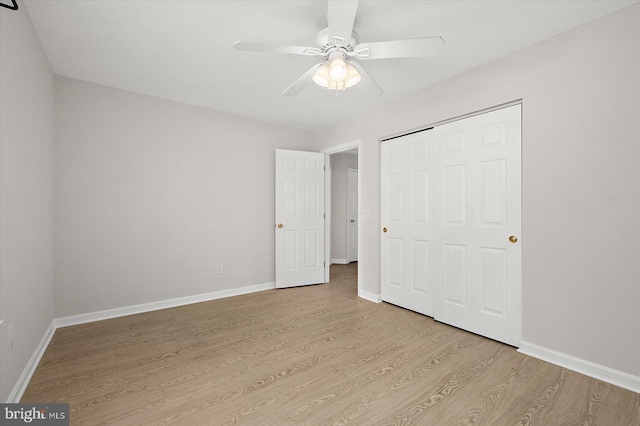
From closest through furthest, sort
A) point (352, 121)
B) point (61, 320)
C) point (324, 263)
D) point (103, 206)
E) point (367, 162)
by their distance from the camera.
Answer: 1. point (61, 320)
2. point (103, 206)
3. point (367, 162)
4. point (352, 121)
5. point (324, 263)

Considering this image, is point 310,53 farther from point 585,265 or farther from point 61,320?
point 61,320

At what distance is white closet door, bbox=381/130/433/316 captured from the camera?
121 inches

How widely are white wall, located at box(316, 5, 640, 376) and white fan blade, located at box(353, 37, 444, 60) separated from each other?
1201 mm

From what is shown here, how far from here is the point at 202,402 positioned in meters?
1.70

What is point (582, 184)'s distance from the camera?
6.56 feet

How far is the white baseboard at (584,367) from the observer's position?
1799 mm

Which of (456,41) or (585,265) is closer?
(585,265)

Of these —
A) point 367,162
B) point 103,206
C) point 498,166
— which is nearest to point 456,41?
point 498,166

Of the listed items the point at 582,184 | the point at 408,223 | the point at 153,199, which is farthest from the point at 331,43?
the point at 153,199

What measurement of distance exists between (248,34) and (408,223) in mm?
2442

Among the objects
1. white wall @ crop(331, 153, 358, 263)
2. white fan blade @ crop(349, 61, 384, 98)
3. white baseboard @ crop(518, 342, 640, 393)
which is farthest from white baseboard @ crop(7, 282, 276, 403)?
white baseboard @ crop(518, 342, 640, 393)

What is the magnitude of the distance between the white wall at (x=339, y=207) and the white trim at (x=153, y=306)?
2435 mm

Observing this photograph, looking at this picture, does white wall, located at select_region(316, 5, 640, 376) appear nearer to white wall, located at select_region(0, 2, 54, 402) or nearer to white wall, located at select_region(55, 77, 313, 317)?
white wall, located at select_region(55, 77, 313, 317)

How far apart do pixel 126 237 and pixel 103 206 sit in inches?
15.9
